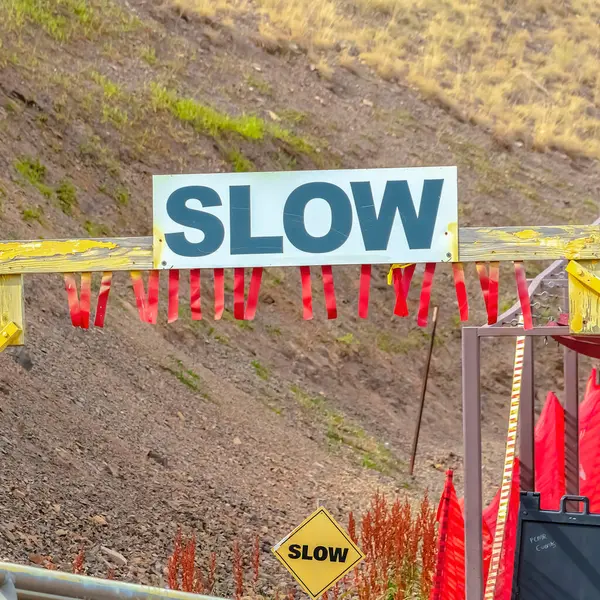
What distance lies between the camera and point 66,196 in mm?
17266

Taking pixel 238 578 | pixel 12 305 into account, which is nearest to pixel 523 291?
pixel 12 305

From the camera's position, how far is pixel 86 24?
22.4 metres

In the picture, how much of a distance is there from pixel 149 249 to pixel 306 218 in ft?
2.61

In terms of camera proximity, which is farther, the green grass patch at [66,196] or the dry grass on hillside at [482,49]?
the dry grass on hillside at [482,49]

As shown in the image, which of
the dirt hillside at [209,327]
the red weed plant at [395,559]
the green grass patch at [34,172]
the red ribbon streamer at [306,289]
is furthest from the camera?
the green grass patch at [34,172]

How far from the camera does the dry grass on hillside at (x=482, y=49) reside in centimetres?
2766

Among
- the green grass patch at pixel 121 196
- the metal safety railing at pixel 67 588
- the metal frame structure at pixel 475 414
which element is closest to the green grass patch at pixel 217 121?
the green grass patch at pixel 121 196

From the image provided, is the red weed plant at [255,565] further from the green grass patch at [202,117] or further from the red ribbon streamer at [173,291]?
the green grass patch at [202,117]

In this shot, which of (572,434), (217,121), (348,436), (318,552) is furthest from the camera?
(217,121)

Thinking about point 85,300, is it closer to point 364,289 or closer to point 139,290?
point 139,290

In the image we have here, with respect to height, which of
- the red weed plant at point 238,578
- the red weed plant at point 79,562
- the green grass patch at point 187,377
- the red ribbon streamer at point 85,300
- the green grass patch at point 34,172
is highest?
the red ribbon streamer at point 85,300

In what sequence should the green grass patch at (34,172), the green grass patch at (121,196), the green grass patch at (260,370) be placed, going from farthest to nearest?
the green grass patch at (121,196) → the green grass patch at (34,172) → the green grass patch at (260,370)

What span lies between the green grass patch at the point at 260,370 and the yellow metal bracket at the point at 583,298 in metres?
11.0

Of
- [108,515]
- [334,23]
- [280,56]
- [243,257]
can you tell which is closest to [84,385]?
[108,515]
